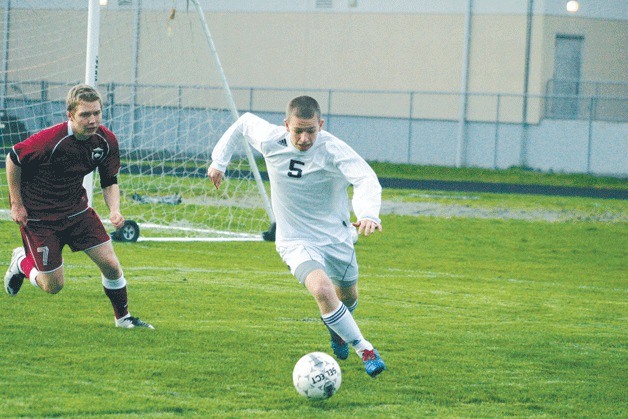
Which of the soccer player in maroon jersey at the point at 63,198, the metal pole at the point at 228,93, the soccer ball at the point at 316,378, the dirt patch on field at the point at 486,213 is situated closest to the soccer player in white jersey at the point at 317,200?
the soccer ball at the point at 316,378

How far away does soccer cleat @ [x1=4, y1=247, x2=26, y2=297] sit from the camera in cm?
836

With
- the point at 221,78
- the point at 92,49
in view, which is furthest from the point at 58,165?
the point at 221,78

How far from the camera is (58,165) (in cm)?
760

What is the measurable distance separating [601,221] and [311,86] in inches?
667

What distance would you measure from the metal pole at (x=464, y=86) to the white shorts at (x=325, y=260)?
25.9 metres

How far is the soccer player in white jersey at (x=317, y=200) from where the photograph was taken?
21.5ft

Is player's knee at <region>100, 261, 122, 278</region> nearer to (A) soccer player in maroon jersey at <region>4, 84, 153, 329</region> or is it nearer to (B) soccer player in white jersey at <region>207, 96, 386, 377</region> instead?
(A) soccer player in maroon jersey at <region>4, 84, 153, 329</region>

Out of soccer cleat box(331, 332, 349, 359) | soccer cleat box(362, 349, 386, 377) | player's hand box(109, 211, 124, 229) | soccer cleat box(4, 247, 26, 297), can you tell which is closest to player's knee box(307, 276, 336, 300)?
soccer cleat box(362, 349, 386, 377)

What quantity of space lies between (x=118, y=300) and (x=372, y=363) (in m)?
2.35

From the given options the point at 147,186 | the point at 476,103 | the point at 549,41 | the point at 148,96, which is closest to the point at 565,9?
the point at 549,41

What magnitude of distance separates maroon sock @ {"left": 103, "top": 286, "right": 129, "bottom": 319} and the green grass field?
18cm

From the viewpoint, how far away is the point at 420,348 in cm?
763

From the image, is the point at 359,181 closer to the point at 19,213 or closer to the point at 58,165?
the point at 58,165

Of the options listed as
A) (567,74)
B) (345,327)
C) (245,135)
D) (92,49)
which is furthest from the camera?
(567,74)
